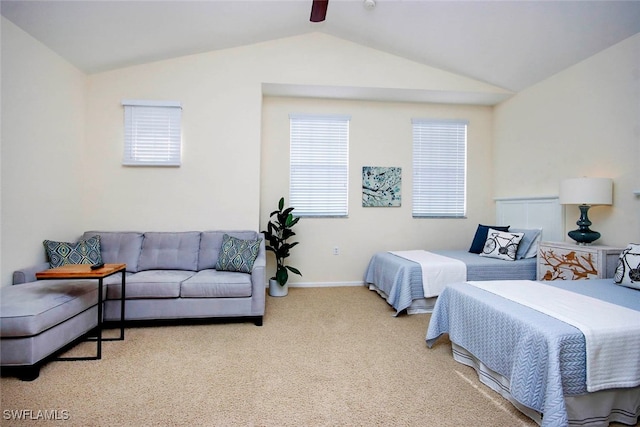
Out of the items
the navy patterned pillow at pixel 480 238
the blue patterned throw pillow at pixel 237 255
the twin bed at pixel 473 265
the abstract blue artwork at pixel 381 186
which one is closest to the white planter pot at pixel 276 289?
the blue patterned throw pillow at pixel 237 255

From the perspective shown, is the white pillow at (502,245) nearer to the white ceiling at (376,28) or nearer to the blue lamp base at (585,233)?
the blue lamp base at (585,233)

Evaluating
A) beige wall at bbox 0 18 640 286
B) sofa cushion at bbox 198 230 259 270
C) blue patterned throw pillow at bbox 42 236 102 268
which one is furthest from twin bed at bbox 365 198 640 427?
blue patterned throw pillow at bbox 42 236 102 268

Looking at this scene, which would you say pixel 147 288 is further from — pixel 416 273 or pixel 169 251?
pixel 416 273

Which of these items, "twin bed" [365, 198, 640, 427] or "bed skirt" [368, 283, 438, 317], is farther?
"bed skirt" [368, 283, 438, 317]

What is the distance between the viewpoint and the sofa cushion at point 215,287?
2961 millimetres

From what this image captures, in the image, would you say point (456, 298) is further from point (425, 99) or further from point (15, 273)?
point (15, 273)

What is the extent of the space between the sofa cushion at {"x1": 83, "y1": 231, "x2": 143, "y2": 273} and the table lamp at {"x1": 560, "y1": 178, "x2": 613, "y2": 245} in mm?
4615

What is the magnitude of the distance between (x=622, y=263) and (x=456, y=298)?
1420 millimetres

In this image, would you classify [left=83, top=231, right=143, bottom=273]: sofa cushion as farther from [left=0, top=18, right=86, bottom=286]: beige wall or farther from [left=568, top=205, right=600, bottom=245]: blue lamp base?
[left=568, top=205, right=600, bottom=245]: blue lamp base

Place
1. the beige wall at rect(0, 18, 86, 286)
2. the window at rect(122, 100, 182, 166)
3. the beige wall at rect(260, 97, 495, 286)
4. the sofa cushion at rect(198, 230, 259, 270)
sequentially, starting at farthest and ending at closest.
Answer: the beige wall at rect(260, 97, 495, 286)
the window at rect(122, 100, 182, 166)
the sofa cushion at rect(198, 230, 259, 270)
the beige wall at rect(0, 18, 86, 286)

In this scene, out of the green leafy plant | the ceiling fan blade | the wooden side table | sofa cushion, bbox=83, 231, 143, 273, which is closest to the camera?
the wooden side table

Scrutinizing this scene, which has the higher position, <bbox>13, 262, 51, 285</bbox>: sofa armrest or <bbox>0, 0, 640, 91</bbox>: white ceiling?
<bbox>0, 0, 640, 91</bbox>: white ceiling

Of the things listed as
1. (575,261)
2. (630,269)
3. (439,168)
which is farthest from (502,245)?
(439,168)

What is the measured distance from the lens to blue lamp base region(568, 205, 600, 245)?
10.0 feet
